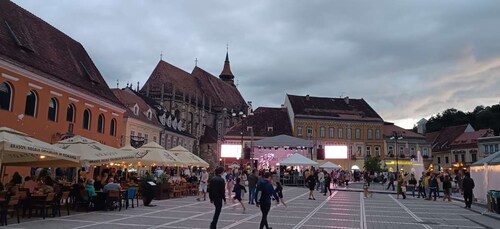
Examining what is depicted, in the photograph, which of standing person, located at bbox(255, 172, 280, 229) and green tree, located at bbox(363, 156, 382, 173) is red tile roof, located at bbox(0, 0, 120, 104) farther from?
green tree, located at bbox(363, 156, 382, 173)

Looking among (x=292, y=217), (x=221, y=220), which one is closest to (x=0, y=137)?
(x=221, y=220)

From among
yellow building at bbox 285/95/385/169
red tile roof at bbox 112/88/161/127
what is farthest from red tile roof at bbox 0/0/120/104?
yellow building at bbox 285/95/385/169

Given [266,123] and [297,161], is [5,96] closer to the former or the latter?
[297,161]

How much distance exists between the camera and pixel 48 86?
82.3ft

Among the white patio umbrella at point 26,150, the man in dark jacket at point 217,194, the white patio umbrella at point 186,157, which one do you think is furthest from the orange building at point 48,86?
the man in dark jacket at point 217,194

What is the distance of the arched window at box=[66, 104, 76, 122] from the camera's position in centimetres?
2758

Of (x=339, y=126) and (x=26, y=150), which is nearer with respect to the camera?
(x=26, y=150)

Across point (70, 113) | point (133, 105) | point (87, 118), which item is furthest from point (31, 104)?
point (133, 105)

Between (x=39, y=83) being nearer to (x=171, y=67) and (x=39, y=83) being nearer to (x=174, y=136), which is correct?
(x=174, y=136)

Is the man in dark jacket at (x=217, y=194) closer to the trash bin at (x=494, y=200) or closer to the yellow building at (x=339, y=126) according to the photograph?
the trash bin at (x=494, y=200)

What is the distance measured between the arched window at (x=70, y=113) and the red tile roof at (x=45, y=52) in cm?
135

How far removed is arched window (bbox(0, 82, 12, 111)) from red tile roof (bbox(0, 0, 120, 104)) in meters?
1.31

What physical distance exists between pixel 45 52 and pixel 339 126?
49753 millimetres

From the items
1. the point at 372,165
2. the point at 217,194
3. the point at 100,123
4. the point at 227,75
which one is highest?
the point at 227,75
